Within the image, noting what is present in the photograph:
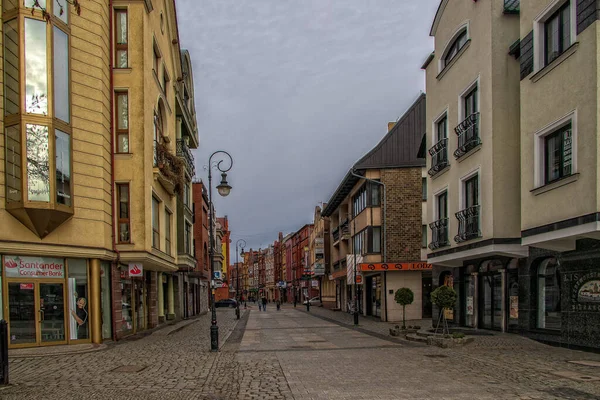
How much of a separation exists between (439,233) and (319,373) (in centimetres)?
1170

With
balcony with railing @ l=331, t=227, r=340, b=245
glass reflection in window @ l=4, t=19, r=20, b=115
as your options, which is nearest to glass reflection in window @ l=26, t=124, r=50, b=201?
glass reflection in window @ l=4, t=19, r=20, b=115

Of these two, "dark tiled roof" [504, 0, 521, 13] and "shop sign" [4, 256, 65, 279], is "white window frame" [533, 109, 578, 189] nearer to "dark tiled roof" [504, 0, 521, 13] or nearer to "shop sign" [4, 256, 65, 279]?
"dark tiled roof" [504, 0, 521, 13]

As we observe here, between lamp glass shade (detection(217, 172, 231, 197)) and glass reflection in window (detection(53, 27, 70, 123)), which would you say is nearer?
glass reflection in window (detection(53, 27, 70, 123))

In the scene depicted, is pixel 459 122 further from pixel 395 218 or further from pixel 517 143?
pixel 395 218

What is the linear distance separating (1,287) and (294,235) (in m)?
82.8

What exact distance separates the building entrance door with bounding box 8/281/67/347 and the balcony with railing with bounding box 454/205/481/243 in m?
13.2

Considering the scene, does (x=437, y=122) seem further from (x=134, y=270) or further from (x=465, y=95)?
(x=134, y=270)

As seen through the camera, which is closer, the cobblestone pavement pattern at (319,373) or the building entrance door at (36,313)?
the cobblestone pavement pattern at (319,373)

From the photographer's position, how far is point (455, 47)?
20891 mm

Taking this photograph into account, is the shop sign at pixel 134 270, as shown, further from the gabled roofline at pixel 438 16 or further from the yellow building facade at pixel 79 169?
the gabled roofline at pixel 438 16

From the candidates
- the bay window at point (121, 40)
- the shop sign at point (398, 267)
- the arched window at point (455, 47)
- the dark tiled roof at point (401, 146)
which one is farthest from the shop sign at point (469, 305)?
the bay window at point (121, 40)

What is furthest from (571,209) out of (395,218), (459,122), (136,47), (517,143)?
(395,218)

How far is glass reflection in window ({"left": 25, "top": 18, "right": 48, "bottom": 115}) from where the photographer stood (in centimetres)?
1512

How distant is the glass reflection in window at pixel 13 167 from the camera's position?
1490 cm
